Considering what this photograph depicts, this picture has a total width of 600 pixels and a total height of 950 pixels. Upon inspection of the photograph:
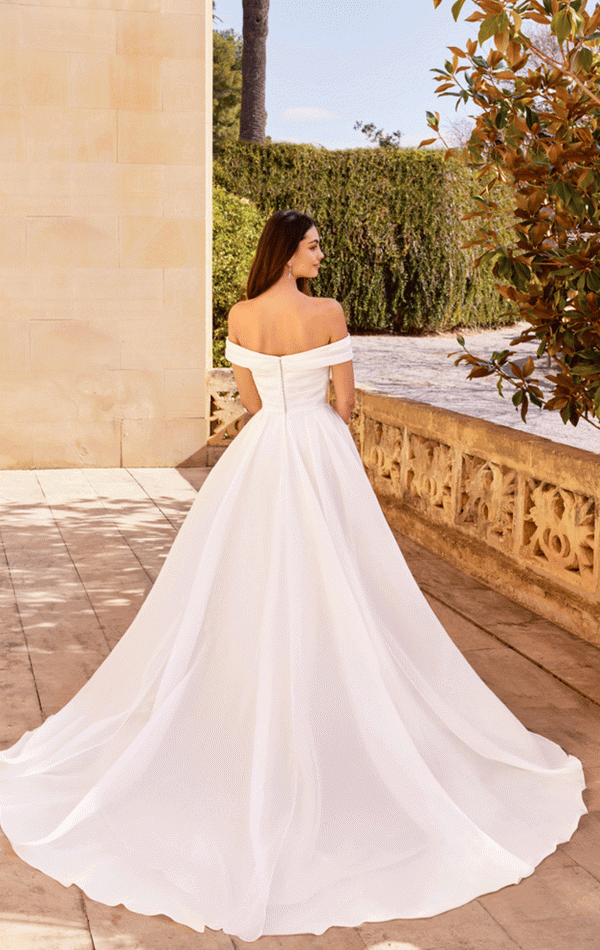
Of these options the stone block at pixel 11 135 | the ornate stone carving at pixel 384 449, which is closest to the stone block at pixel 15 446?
the stone block at pixel 11 135

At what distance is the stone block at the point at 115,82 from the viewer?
883 cm

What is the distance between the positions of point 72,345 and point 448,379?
865 centimetres

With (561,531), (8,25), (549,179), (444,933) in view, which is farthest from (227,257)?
(444,933)

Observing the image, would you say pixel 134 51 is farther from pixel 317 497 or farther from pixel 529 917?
pixel 529 917

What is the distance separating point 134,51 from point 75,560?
4829 millimetres

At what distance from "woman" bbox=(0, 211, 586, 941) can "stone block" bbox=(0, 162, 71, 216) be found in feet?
19.4

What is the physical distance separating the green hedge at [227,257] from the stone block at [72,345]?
210cm

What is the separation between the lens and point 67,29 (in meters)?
8.75

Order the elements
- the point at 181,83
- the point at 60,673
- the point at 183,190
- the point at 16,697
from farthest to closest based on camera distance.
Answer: the point at 183,190 < the point at 181,83 < the point at 60,673 < the point at 16,697

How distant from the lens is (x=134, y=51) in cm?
888

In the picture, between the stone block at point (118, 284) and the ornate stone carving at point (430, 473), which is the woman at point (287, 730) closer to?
the ornate stone carving at point (430, 473)

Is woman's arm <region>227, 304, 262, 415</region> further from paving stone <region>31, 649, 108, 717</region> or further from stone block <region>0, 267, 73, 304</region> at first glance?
stone block <region>0, 267, 73, 304</region>

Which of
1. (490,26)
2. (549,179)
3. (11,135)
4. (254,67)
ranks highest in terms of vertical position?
(254,67)

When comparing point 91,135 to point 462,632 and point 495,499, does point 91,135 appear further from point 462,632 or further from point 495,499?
point 462,632
